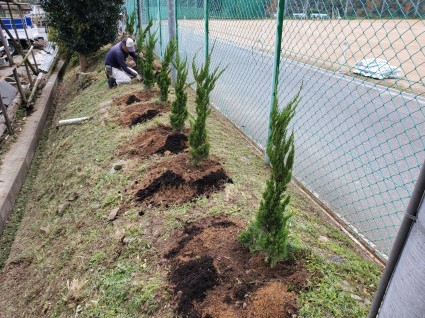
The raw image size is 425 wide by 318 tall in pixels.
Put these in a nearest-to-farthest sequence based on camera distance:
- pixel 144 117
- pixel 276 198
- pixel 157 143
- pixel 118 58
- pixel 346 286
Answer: pixel 276 198, pixel 346 286, pixel 157 143, pixel 144 117, pixel 118 58

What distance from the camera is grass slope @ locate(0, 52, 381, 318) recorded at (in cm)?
229

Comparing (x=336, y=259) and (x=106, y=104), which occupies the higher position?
(x=336, y=259)

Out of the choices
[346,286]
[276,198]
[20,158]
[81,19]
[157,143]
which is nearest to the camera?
[276,198]

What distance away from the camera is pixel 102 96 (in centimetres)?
746

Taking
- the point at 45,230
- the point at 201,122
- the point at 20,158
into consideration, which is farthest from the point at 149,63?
the point at 45,230

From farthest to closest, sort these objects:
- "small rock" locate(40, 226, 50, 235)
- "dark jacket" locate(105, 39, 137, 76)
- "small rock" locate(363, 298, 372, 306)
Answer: "dark jacket" locate(105, 39, 137, 76)
"small rock" locate(40, 226, 50, 235)
"small rock" locate(363, 298, 372, 306)

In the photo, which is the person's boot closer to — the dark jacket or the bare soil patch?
the dark jacket

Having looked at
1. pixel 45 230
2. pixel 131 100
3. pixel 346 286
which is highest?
pixel 346 286

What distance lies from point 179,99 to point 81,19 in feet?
25.1

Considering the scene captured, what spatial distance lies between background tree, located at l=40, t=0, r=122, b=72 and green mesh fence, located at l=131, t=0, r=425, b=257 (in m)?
3.61

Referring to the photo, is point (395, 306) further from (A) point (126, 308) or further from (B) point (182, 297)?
(A) point (126, 308)

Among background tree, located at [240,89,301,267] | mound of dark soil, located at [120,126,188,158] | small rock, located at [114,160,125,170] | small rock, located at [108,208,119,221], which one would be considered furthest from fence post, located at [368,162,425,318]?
small rock, located at [114,160,125,170]

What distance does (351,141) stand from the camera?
486 cm

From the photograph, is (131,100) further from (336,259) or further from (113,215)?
(336,259)
